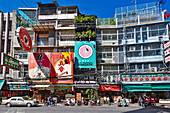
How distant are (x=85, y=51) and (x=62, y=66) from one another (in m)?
4.90

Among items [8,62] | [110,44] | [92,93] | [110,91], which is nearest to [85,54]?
[110,44]

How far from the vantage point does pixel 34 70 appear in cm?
3284

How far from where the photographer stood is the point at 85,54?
33.9m

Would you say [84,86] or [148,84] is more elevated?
[148,84]

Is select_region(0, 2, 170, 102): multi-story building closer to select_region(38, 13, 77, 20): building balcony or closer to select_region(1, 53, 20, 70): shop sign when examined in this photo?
select_region(38, 13, 77, 20): building balcony

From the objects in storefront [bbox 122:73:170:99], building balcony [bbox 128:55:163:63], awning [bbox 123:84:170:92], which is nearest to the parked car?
storefront [bbox 122:73:170:99]

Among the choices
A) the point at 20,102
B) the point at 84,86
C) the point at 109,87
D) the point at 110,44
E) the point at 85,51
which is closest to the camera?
the point at 20,102

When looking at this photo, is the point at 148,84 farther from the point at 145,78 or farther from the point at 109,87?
the point at 109,87

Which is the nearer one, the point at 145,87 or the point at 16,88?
the point at 145,87

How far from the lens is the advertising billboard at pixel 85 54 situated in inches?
1325

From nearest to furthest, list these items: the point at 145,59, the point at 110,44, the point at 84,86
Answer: the point at 84,86 < the point at 145,59 < the point at 110,44

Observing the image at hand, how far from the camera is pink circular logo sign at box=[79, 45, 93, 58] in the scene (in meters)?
33.8

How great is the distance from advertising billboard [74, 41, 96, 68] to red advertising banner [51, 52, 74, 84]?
1.43m

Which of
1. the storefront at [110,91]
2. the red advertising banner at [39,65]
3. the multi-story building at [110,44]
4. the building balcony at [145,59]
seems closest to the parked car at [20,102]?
the multi-story building at [110,44]
